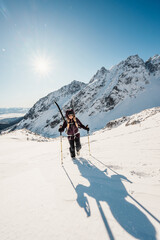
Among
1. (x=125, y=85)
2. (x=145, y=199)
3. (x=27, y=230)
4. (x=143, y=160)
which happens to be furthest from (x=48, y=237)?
(x=125, y=85)

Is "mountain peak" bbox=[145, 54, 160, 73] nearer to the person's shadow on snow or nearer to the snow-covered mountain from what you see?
the snow-covered mountain

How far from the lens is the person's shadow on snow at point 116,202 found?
1.76 metres

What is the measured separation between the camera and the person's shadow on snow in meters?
1.76

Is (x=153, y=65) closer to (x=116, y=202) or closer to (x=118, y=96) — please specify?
(x=118, y=96)

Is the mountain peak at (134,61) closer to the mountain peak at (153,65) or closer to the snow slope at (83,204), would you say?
the mountain peak at (153,65)

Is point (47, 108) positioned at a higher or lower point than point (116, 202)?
higher

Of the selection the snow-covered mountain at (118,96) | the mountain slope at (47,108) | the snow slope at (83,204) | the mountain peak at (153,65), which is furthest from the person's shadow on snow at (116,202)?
the mountain peak at (153,65)

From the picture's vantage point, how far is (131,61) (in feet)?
322

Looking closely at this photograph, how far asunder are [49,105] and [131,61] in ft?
306

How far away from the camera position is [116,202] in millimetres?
2400

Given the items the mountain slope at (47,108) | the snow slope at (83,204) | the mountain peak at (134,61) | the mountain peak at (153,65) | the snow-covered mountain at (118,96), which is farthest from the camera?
the mountain slope at (47,108)

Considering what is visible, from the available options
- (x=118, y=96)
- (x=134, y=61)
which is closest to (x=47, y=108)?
(x=118, y=96)

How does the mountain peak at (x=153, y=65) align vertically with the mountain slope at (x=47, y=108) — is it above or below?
above

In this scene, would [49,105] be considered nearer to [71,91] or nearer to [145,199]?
[71,91]
